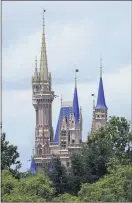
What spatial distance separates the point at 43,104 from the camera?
109938 mm

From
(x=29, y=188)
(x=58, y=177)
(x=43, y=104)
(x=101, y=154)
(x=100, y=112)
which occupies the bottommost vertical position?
(x=29, y=188)

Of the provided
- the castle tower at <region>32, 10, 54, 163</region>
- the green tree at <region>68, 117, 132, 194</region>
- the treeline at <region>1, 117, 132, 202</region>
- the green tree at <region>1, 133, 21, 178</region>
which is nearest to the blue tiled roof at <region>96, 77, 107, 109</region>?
the castle tower at <region>32, 10, 54, 163</region>

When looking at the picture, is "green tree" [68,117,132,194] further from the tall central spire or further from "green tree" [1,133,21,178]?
the tall central spire

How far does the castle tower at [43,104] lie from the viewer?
4235 inches

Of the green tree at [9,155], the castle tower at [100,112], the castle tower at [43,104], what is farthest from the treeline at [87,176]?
the castle tower at [100,112]

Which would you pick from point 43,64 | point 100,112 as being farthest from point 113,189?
point 43,64

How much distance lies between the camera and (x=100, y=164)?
61.8 m

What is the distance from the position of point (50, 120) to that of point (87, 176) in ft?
165

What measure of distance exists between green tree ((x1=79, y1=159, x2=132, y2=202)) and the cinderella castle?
4996 centimetres

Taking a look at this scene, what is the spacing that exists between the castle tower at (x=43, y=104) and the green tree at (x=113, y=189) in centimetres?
5247

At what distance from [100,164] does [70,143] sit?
43.3m

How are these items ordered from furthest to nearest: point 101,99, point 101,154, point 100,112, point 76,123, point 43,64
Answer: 1. point 43,64
2. point 100,112
3. point 101,99
4. point 76,123
5. point 101,154

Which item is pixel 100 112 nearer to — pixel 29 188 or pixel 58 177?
pixel 58 177

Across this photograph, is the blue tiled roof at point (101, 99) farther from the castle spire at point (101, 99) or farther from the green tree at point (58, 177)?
the green tree at point (58, 177)
